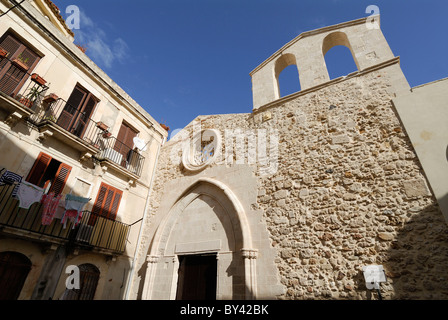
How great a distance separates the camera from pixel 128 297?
24.0 ft

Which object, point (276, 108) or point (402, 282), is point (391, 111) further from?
point (402, 282)

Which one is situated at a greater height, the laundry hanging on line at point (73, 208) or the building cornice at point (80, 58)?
the building cornice at point (80, 58)

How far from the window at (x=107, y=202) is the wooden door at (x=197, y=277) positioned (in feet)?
10.2

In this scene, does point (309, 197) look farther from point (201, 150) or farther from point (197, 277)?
point (201, 150)

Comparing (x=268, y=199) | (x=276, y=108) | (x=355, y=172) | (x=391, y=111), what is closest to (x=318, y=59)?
(x=276, y=108)

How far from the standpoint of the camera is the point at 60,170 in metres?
6.75

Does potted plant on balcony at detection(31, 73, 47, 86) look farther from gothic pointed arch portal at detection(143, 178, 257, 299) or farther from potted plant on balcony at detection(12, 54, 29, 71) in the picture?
gothic pointed arch portal at detection(143, 178, 257, 299)

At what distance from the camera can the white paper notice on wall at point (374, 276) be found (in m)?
3.99

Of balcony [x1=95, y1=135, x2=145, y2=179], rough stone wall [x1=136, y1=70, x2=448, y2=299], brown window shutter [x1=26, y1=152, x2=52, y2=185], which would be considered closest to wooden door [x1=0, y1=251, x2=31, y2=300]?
brown window shutter [x1=26, y1=152, x2=52, y2=185]

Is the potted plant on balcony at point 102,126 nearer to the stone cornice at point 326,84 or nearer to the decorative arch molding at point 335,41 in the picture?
the stone cornice at point 326,84

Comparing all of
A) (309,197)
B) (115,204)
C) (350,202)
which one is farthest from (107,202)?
(350,202)

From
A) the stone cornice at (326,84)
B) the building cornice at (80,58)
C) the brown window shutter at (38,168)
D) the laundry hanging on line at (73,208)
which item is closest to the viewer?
the stone cornice at (326,84)

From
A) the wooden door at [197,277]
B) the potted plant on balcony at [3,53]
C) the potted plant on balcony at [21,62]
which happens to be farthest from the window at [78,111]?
the wooden door at [197,277]
